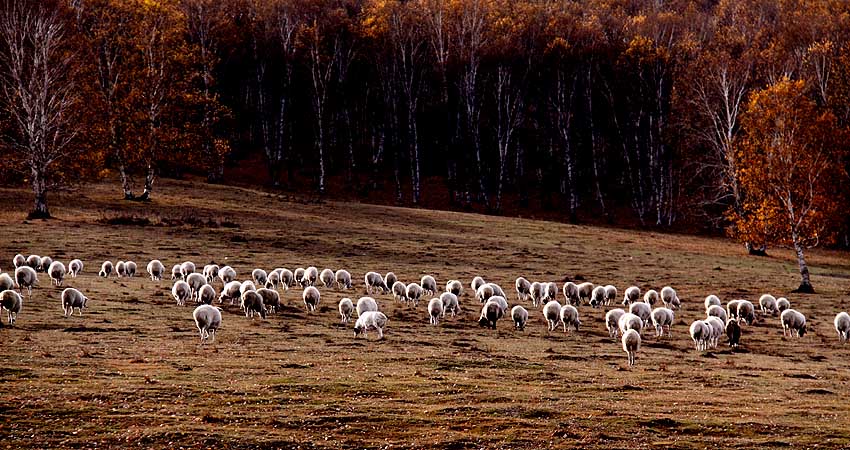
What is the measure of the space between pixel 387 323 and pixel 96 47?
44270 millimetres

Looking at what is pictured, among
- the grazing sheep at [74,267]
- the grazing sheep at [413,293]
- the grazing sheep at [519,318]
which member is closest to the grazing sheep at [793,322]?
the grazing sheep at [519,318]

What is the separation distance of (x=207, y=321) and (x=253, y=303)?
4.32 metres

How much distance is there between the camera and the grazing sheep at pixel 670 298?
35250 millimetres

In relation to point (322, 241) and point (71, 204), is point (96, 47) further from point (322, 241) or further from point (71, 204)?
point (322, 241)

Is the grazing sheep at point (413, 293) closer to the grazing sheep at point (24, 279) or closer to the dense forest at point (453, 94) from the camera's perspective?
the grazing sheep at point (24, 279)

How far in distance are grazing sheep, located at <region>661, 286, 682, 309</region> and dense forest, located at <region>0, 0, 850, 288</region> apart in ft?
90.2

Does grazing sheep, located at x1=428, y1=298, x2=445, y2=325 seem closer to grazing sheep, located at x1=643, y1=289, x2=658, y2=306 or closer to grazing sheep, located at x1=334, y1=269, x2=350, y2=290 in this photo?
grazing sheep, located at x1=334, y1=269, x2=350, y2=290

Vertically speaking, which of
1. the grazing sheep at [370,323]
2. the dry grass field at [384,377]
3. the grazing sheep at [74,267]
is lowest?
the dry grass field at [384,377]

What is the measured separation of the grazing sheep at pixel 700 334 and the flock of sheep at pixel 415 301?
0.03 meters

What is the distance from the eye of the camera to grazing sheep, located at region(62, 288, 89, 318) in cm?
2595

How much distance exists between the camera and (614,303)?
36.2 m

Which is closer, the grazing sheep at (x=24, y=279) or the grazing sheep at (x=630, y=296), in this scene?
the grazing sheep at (x=24, y=279)

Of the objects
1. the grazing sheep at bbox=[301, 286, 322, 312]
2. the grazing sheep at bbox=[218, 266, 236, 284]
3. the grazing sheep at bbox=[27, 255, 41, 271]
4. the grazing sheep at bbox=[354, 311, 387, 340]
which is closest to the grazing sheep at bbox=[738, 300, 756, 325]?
the grazing sheep at bbox=[354, 311, 387, 340]

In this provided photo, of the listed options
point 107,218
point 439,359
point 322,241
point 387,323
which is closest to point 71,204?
point 107,218
